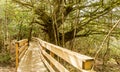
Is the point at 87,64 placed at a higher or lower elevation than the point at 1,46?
higher

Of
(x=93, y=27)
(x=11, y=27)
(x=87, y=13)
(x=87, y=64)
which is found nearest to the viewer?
(x=87, y=64)

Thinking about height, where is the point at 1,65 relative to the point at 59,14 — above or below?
below

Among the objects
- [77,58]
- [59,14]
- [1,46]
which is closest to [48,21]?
[59,14]

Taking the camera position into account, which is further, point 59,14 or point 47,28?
point 47,28

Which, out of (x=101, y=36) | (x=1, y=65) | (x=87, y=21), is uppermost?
(x=87, y=21)

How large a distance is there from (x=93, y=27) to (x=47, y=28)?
263cm

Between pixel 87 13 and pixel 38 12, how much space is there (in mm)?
2497

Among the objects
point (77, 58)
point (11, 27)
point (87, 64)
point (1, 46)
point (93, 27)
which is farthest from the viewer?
point (11, 27)

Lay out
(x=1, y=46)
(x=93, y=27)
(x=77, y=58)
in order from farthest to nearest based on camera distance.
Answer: (x=1, y=46) → (x=93, y=27) → (x=77, y=58)

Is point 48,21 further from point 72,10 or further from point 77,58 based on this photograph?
point 77,58

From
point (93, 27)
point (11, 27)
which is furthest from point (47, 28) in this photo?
point (11, 27)

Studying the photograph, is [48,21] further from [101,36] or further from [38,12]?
[101,36]

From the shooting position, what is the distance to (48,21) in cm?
1186

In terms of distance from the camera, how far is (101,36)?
12.0 meters
